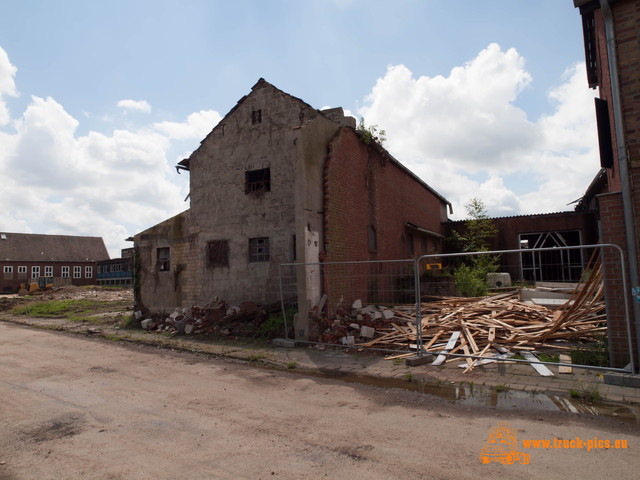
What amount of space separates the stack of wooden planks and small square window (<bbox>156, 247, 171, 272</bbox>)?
30.9 ft

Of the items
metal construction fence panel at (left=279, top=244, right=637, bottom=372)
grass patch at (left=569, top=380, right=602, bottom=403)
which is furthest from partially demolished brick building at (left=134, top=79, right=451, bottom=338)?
grass patch at (left=569, top=380, right=602, bottom=403)

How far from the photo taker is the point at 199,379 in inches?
273

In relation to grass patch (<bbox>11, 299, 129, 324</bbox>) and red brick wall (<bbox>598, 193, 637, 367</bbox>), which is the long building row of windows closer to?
grass patch (<bbox>11, 299, 129, 324</bbox>)

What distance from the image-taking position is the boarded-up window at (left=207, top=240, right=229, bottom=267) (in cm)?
1366

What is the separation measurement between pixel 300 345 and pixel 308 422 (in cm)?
505

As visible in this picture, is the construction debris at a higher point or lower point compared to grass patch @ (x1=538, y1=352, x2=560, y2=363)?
higher

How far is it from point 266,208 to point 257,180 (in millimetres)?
1241

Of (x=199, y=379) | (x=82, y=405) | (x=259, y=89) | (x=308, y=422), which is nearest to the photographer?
(x=308, y=422)

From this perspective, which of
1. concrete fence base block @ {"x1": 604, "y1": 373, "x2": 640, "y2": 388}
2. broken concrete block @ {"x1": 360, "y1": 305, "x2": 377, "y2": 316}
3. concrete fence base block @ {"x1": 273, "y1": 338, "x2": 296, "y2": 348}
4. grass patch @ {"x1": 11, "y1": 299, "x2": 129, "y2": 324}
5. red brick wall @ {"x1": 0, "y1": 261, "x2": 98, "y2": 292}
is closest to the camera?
concrete fence base block @ {"x1": 604, "y1": 373, "x2": 640, "y2": 388}

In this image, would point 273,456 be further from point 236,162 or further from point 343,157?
point 236,162

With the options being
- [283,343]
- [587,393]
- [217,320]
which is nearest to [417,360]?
[587,393]

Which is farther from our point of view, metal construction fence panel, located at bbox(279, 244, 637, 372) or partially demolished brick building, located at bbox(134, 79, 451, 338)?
partially demolished brick building, located at bbox(134, 79, 451, 338)

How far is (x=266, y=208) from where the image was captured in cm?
1299

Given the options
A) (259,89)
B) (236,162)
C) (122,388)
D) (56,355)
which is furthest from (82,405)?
(259,89)
